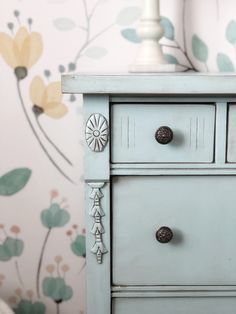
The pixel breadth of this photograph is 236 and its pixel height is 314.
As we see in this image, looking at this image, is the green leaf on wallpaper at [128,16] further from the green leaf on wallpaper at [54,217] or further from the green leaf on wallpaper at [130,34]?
the green leaf on wallpaper at [54,217]

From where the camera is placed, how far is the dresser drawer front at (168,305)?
911 millimetres

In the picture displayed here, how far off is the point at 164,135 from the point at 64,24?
1.78 ft

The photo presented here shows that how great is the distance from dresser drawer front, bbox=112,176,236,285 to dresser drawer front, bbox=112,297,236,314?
34 mm

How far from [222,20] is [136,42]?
0.22 metres

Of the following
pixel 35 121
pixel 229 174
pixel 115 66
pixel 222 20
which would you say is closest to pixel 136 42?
pixel 115 66

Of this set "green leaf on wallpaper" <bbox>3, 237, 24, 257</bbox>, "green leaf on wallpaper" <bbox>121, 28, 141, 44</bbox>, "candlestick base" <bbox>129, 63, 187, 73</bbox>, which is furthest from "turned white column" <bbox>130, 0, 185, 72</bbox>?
"green leaf on wallpaper" <bbox>3, 237, 24, 257</bbox>

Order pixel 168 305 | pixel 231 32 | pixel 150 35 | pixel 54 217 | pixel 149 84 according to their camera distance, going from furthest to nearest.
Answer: pixel 54 217 → pixel 231 32 → pixel 150 35 → pixel 168 305 → pixel 149 84

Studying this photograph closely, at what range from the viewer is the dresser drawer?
2.80 ft

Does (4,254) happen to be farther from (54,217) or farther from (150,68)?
(150,68)

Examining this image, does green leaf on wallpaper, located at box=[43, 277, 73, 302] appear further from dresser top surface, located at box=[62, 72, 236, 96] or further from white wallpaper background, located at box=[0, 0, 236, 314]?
dresser top surface, located at box=[62, 72, 236, 96]

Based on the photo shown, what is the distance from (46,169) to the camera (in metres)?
1.31

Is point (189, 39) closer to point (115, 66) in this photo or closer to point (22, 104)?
point (115, 66)

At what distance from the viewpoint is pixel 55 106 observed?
1281mm

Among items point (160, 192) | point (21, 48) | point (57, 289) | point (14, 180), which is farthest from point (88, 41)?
point (57, 289)
